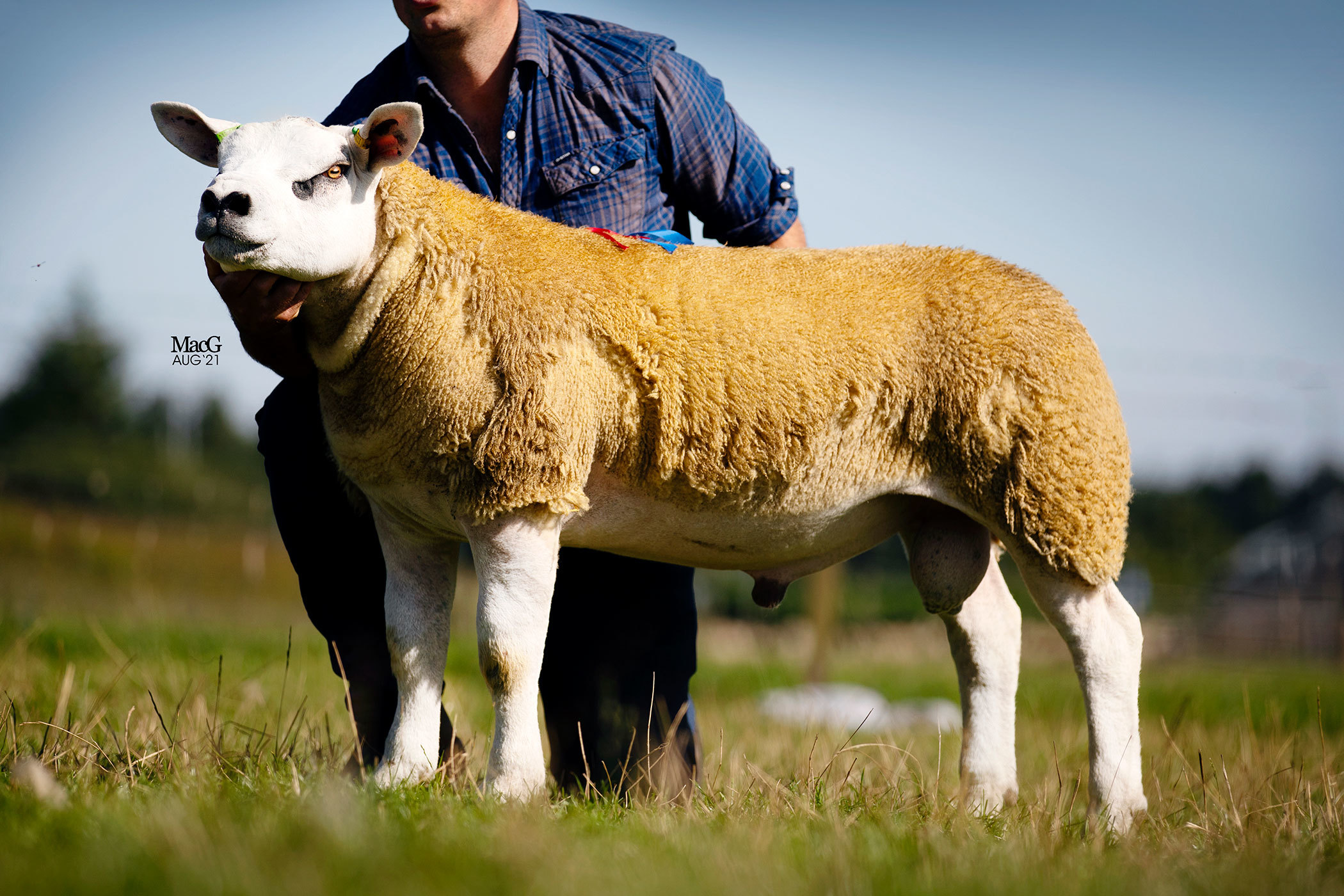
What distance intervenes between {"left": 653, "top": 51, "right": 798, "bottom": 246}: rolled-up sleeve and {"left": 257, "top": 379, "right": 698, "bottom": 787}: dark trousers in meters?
1.28

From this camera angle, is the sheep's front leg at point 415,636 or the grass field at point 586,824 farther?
the sheep's front leg at point 415,636

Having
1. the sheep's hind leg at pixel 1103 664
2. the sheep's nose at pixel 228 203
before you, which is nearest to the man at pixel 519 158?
the sheep's nose at pixel 228 203

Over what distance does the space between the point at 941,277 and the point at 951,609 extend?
1.02 meters

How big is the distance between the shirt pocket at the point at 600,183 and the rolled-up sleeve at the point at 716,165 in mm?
174

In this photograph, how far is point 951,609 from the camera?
330 cm

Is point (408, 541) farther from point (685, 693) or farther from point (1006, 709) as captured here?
point (1006, 709)

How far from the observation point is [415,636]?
2936mm

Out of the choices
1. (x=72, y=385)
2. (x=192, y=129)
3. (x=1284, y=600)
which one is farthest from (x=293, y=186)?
(x=72, y=385)

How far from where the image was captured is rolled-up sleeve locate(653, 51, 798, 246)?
11.6ft

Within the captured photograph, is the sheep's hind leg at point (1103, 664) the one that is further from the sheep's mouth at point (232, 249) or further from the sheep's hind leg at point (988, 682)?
the sheep's mouth at point (232, 249)

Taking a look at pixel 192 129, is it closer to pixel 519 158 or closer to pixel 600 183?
pixel 519 158

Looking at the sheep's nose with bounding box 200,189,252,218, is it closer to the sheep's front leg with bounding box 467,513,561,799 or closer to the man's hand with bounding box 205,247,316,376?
the man's hand with bounding box 205,247,316,376

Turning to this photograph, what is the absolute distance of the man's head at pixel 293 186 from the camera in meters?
2.40

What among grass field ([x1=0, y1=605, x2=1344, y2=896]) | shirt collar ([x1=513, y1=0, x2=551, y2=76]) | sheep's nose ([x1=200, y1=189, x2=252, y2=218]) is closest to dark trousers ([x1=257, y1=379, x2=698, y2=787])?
grass field ([x1=0, y1=605, x2=1344, y2=896])
